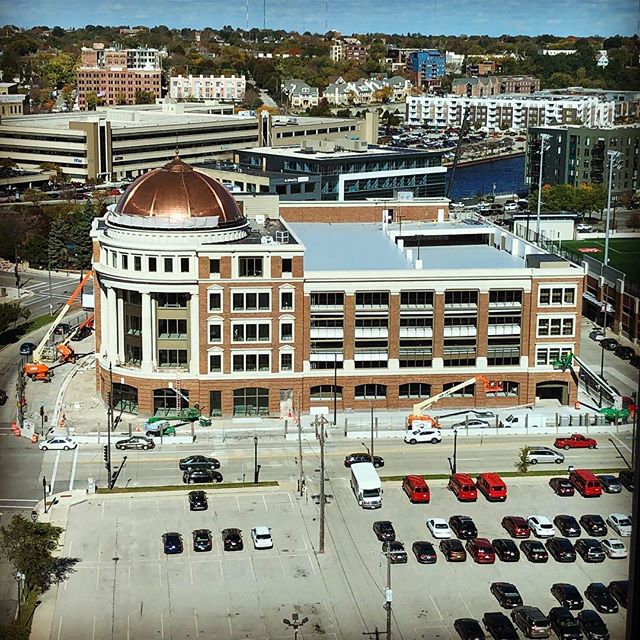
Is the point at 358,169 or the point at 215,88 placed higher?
the point at 215,88

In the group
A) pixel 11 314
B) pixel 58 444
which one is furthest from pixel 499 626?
pixel 11 314

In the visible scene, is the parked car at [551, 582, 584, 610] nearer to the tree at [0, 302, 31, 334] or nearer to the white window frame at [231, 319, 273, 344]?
the white window frame at [231, 319, 273, 344]

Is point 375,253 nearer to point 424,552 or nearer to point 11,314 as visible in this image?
point 11,314

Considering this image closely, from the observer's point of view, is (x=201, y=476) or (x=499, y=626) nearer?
(x=499, y=626)

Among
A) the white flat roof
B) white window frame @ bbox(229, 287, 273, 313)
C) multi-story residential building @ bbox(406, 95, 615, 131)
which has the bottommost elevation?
white window frame @ bbox(229, 287, 273, 313)

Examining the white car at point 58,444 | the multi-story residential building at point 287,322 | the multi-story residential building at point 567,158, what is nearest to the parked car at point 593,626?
the multi-story residential building at point 287,322

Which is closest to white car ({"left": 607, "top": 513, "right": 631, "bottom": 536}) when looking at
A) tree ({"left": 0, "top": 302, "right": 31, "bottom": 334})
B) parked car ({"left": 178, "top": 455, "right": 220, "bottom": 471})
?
parked car ({"left": 178, "top": 455, "right": 220, "bottom": 471})
